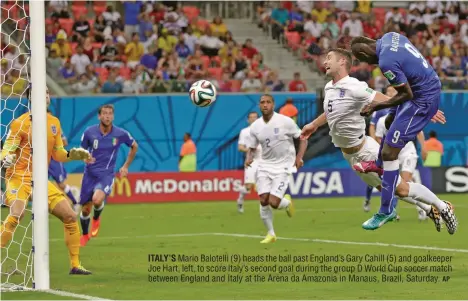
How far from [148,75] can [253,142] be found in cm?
1388

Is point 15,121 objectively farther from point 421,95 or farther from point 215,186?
Answer: point 215,186

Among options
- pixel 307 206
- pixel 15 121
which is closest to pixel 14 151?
pixel 15 121

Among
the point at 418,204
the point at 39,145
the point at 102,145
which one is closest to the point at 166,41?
the point at 102,145

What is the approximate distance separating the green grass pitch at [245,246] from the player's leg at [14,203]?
0.85 meters

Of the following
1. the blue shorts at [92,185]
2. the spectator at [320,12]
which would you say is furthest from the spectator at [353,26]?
the blue shorts at [92,185]

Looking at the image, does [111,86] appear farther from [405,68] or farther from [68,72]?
[405,68]

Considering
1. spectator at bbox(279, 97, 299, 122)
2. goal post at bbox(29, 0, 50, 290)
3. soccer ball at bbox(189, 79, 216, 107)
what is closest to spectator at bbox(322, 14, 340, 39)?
spectator at bbox(279, 97, 299, 122)

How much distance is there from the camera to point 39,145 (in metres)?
12.2

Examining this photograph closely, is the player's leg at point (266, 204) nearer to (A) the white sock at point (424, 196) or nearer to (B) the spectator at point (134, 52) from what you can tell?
(A) the white sock at point (424, 196)

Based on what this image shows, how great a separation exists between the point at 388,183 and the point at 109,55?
20301mm

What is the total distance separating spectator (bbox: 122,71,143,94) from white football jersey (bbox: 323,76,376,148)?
18.7m

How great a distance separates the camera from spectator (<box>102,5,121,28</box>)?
32.7m

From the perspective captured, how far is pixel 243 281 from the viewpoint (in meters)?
12.8

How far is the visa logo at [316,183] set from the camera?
3070 cm
